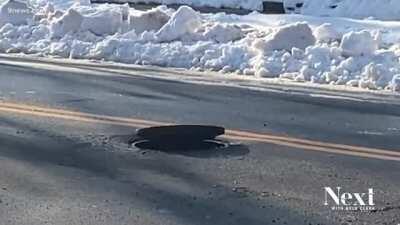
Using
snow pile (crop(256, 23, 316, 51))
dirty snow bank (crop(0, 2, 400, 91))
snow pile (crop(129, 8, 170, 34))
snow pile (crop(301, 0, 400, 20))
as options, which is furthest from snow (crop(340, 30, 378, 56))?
snow pile (crop(301, 0, 400, 20))

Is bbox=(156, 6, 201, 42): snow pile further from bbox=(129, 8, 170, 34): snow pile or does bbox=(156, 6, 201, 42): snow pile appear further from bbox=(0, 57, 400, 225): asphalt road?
bbox=(0, 57, 400, 225): asphalt road

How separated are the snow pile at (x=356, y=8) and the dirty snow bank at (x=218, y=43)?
2924 millimetres

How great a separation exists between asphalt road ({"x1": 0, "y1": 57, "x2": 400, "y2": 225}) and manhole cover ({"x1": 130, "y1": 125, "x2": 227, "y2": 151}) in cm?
14

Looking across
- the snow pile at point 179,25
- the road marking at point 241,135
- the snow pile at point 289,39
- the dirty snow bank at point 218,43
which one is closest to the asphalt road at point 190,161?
the road marking at point 241,135

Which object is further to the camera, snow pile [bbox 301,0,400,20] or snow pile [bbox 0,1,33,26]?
snow pile [bbox 301,0,400,20]

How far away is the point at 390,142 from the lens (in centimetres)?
857

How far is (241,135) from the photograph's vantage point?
8734 mm

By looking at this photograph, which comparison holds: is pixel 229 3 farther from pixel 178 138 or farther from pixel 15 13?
pixel 178 138

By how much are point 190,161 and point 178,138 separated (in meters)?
0.73

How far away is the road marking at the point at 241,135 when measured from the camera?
8.08 meters

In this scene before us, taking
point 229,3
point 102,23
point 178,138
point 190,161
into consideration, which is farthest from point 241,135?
point 229,3

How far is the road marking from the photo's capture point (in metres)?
8.08

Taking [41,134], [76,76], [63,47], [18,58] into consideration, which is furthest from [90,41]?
[41,134]

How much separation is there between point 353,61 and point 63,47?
5511mm
